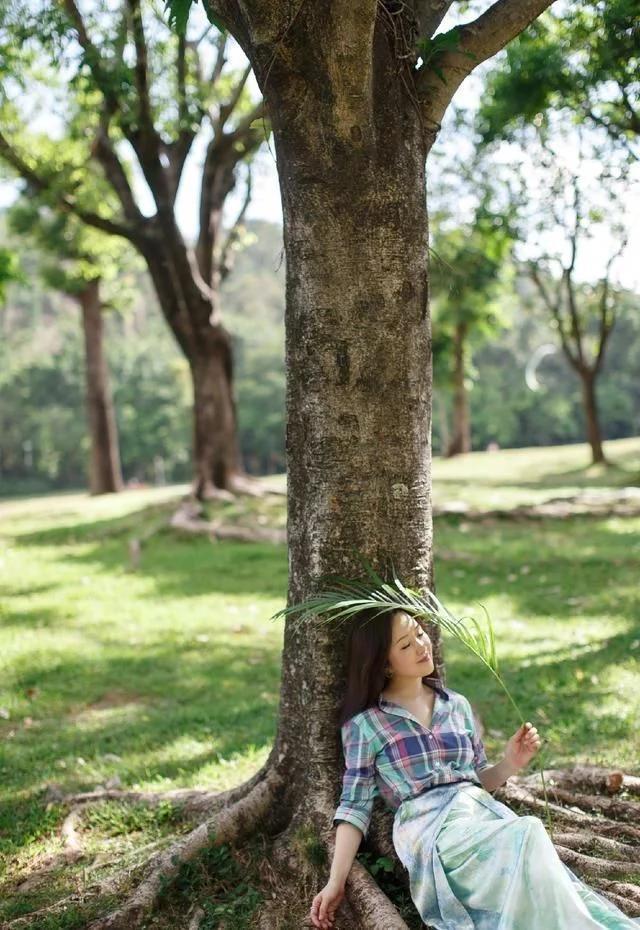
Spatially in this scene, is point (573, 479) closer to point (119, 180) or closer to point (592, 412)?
point (592, 412)

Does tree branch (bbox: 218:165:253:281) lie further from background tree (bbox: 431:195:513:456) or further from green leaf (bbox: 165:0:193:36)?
green leaf (bbox: 165:0:193:36)

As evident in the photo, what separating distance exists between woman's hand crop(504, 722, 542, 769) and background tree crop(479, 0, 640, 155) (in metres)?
5.05

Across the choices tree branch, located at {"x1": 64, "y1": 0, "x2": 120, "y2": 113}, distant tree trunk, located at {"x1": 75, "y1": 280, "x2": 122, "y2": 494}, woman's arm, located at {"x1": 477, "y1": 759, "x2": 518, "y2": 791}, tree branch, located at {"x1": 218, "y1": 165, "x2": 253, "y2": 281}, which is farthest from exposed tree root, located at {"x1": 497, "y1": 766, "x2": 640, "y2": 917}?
distant tree trunk, located at {"x1": 75, "y1": 280, "x2": 122, "y2": 494}

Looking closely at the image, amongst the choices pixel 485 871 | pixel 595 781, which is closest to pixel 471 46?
pixel 485 871

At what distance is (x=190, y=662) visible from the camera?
289 inches

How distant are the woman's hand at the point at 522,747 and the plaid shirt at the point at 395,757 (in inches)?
6.8

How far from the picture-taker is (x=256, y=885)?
341 cm

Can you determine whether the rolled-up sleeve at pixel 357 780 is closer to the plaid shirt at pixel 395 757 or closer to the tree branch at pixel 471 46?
the plaid shirt at pixel 395 757

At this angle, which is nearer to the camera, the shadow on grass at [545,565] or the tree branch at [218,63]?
the shadow on grass at [545,565]

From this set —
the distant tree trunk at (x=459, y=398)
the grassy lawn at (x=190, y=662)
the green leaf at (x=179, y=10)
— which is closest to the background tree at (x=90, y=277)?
the grassy lawn at (x=190, y=662)

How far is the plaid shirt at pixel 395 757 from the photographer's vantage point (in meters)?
3.16

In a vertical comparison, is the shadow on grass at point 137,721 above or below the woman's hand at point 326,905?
below

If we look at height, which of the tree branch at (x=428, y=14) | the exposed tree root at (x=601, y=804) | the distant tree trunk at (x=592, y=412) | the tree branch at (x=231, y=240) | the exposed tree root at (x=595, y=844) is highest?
the tree branch at (x=231, y=240)

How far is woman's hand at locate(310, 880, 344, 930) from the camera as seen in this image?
9.75 ft
